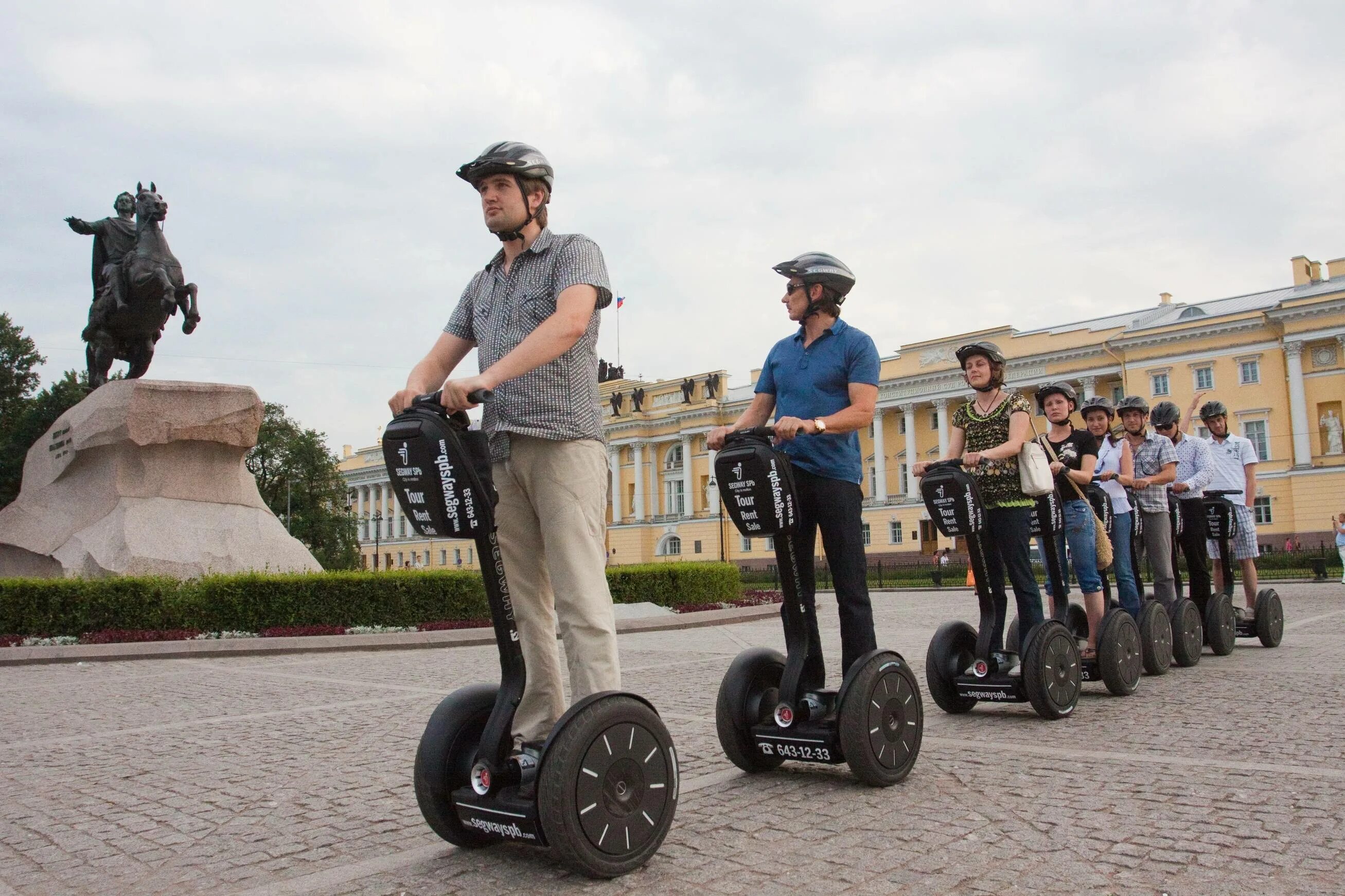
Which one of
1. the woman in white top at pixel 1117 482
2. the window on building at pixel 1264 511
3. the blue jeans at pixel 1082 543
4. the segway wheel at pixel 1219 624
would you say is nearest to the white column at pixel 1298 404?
the window on building at pixel 1264 511

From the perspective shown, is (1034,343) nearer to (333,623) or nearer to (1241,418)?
(1241,418)

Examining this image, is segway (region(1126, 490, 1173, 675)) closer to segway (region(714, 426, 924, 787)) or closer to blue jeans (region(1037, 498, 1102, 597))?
blue jeans (region(1037, 498, 1102, 597))

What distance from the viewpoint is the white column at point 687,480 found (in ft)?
268

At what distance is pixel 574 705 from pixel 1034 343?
6568 centimetres

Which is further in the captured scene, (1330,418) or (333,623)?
(1330,418)

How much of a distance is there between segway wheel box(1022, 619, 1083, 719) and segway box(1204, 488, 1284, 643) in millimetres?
3857

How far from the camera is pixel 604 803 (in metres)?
3.08

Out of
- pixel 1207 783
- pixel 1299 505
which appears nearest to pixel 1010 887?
pixel 1207 783

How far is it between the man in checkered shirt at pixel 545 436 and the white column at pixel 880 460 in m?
69.2

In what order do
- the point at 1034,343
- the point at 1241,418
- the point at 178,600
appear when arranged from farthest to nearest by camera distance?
1. the point at 1034,343
2. the point at 1241,418
3. the point at 178,600

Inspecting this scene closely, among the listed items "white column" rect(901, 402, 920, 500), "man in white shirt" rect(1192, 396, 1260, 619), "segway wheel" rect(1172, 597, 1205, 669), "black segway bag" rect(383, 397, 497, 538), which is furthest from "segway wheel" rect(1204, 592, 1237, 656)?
"white column" rect(901, 402, 920, 500)

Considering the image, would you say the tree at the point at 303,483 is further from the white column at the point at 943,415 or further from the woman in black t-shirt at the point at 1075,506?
the woman in black t-shirt at the point at 1075,506

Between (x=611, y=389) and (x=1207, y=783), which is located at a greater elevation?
(x=611, y=389)

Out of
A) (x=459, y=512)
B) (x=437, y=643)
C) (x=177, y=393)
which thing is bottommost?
(x=437, y=643)
